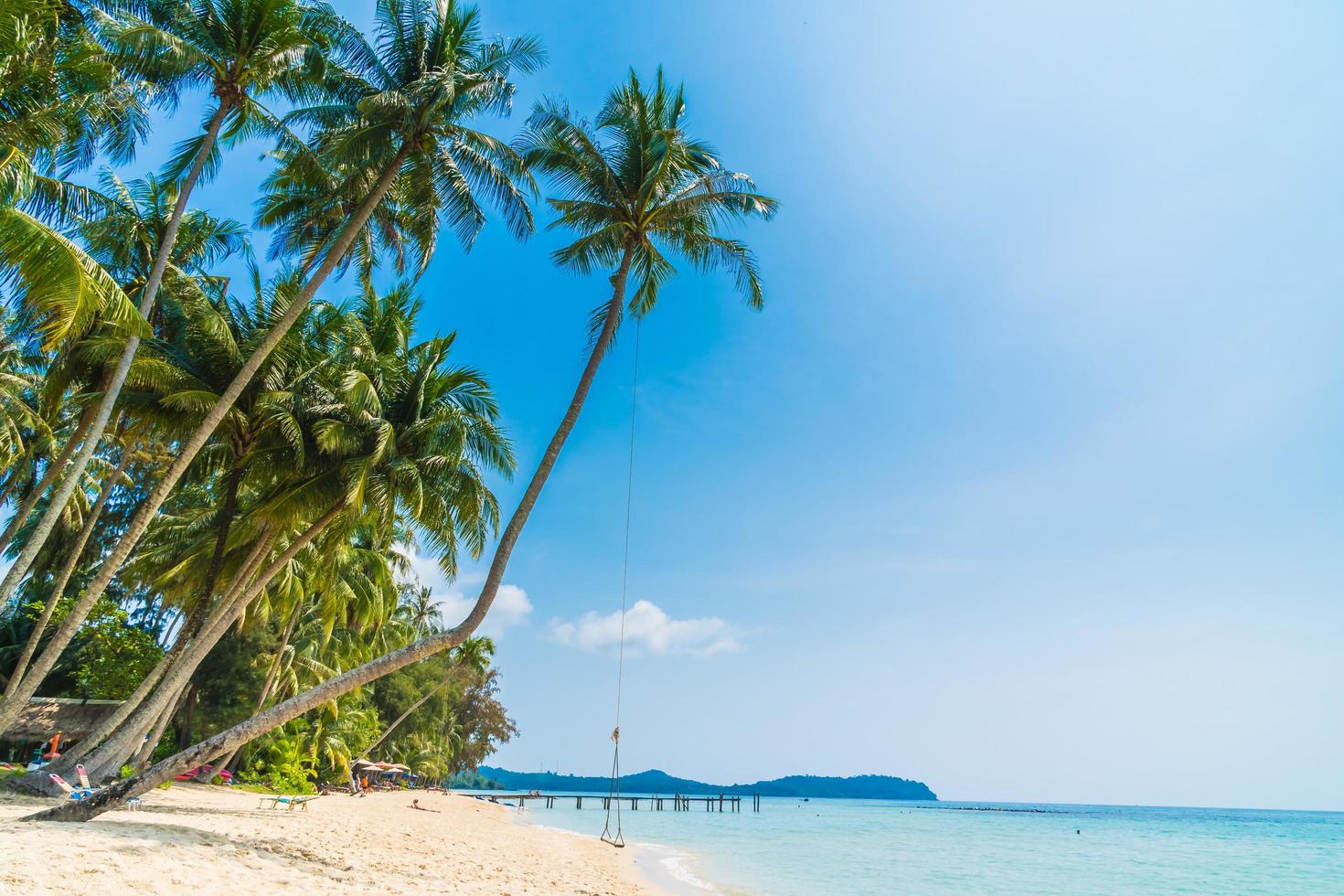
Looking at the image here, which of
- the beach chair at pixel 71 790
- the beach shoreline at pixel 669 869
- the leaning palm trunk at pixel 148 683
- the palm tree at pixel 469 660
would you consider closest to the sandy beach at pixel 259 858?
the beach chair at pixel 71 790

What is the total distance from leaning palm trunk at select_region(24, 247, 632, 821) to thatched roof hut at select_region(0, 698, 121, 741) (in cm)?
1635

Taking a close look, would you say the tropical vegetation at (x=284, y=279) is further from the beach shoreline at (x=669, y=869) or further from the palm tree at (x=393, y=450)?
the beach shoreline at (x=669, y=869)

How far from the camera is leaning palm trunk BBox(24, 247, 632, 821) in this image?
9.46 meters

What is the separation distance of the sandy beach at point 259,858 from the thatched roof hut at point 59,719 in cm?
762

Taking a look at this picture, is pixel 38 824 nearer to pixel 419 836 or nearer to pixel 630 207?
pixel 419 836

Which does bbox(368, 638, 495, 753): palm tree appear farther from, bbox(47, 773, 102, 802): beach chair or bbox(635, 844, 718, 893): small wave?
bbox(47, 773, 102, 802): beach chair

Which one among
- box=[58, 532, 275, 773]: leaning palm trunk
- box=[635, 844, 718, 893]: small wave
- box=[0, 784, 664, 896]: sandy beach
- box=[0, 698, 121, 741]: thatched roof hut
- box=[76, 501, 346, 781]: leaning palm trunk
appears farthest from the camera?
box=[0, 698, 121, 741]: thatched roof hut

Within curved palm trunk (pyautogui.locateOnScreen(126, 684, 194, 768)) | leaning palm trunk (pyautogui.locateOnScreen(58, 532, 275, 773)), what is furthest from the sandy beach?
leaning palm trunk (pyautogui.locateOnScreen(58, 532, 275, 773))

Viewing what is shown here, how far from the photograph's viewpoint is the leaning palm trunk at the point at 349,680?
9461mm

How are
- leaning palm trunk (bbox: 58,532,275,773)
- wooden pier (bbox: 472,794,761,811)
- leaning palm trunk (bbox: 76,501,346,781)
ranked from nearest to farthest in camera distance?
leaning palm trunk (bbox: 76,501,346,781), leaning palm trunk (bbox: 58,532,275,773), wooden pier (bbox: 472,794,761,811)

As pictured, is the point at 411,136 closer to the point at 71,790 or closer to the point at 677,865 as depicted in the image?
the point at 71,790

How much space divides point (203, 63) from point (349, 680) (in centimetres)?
1056

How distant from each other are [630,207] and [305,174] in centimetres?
699

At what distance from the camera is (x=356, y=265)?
56.9 feet
